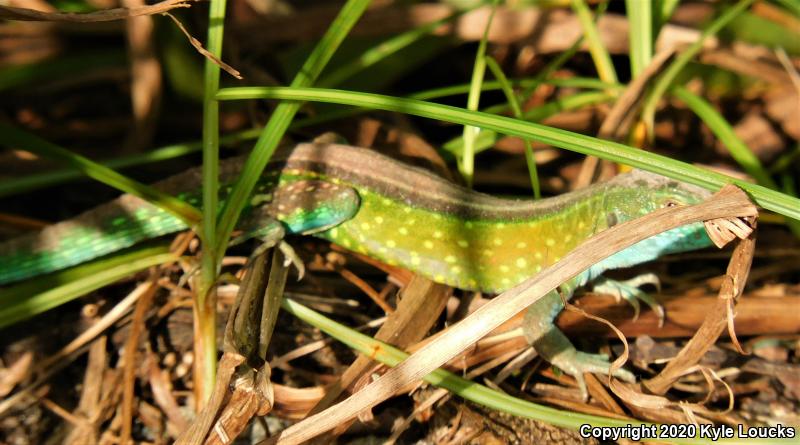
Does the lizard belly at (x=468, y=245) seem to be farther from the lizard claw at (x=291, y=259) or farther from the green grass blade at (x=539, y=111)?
the green grass blade at (x=539, y=111)

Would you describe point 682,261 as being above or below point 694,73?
below

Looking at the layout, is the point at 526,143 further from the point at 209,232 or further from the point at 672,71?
the point at 209,232

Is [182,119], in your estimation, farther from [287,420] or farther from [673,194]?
[673,194]

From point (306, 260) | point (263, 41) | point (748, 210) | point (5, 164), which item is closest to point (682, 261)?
point (748, 210)

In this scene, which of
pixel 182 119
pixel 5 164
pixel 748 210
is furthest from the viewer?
pixel 182 119

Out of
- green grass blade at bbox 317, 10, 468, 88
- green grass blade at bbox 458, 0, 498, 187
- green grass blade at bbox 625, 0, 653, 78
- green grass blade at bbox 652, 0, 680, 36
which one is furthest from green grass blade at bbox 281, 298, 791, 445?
green grass blade at bbox 652, 0, 680, 36

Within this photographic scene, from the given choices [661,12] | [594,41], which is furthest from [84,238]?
[661,12]
